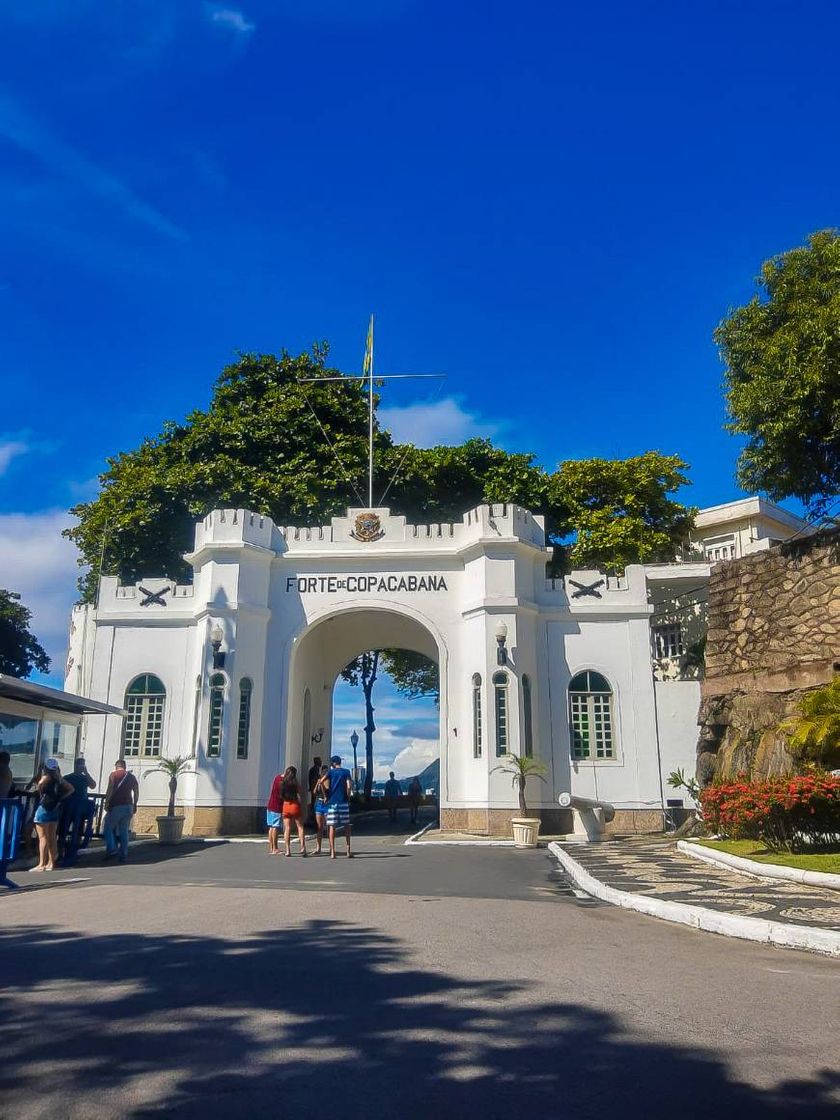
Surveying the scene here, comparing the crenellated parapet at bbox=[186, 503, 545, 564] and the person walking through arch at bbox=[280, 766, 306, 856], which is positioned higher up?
the crenellated parapet at bbox=[186, 503, 545, 564]

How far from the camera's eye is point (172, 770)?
65.7ft

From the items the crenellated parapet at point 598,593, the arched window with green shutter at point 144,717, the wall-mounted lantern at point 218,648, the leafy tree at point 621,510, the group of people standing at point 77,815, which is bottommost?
the group of people standing at point 77,815

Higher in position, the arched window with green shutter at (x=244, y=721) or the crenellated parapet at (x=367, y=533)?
the crenellated parapet at (x=367, y=533)

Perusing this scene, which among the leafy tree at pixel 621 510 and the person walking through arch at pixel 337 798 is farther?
the leafy tree at pixel 621 510

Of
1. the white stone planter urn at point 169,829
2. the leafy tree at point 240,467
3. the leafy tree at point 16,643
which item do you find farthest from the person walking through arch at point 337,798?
the leafy tree at point 16,643

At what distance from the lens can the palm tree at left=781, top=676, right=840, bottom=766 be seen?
13266 millimetres

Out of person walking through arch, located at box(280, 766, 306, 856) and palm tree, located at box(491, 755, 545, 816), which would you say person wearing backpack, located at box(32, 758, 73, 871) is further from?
palm tree, located at box(491, 755, 545, 816)

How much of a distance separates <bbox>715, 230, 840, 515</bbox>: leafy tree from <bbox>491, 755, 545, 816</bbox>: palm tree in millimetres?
7809

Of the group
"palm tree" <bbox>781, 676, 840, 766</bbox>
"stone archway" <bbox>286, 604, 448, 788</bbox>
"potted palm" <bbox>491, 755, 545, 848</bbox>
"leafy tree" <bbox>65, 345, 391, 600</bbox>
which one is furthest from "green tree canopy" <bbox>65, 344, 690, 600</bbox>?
"palm tree" <bbox>781, 676, 840, 766</bbox>

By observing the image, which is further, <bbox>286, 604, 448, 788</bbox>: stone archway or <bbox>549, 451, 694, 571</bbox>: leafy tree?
<bbox>549, 451, 694, 571</bbox>: leafy tree

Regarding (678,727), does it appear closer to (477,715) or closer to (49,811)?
(477,715)

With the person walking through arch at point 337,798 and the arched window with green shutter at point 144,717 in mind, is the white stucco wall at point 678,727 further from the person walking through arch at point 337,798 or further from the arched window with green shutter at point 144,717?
the arched window with green shutter at point 144,717

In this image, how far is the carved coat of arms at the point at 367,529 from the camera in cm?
2347

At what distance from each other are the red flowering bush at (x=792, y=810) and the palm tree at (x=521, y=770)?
782cm
